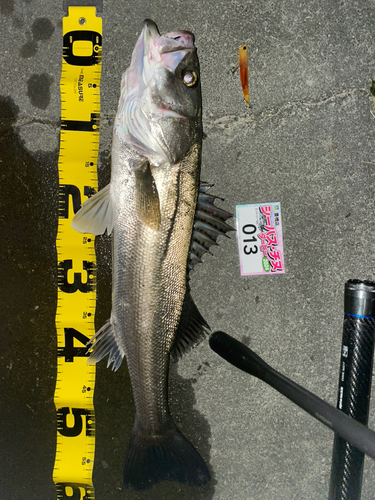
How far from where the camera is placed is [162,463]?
7.07 feet

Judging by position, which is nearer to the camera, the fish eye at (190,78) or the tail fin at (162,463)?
the fish eye at (190,78)

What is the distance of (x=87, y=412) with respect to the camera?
8.07 ft

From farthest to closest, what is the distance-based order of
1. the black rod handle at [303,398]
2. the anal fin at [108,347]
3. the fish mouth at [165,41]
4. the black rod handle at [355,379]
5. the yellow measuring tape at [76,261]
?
the yellow measuring tape at [76,261] → the black rod handle at [355,379] → the anal fin at [108,347] → the black rod handle at [303,398] → the fish mouth at [165,41]

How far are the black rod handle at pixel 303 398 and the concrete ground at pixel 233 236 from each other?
1.03 ft

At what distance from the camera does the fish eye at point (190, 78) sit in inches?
72.1

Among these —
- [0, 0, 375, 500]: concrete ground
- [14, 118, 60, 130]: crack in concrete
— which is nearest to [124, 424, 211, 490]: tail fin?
[0, 0, 375, 500]: concrete ground

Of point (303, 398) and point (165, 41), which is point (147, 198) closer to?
point (165, 41)

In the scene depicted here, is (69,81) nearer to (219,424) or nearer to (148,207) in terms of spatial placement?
(148,207)

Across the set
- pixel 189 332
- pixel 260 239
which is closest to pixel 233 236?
pixel 260 239

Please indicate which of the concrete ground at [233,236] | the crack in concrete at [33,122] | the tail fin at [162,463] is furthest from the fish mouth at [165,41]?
the tail fin at [162,463]

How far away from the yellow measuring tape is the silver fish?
0.44 metres

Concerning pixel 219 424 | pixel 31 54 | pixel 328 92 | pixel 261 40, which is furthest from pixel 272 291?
pixel 31 54

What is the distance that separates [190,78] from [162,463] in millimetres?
2219

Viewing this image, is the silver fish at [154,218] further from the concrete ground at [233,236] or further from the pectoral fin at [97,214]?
the concrete ground at [233,236]
